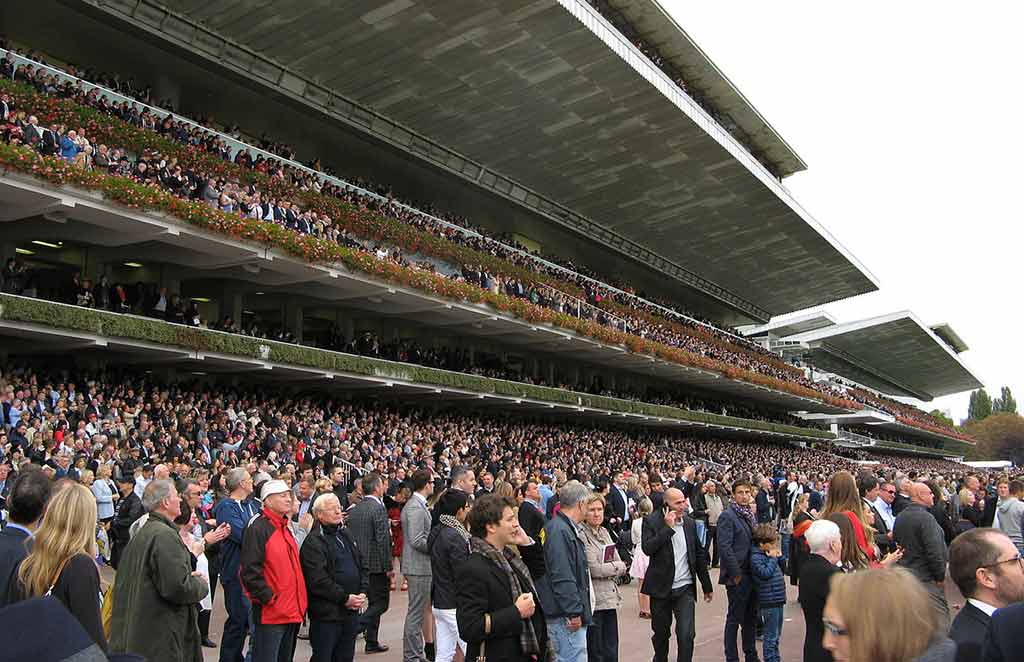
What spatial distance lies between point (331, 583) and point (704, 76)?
119 feet

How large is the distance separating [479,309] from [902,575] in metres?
24.1

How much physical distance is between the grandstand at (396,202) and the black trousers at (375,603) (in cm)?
1138

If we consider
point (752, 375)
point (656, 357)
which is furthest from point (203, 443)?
point (752, 375)

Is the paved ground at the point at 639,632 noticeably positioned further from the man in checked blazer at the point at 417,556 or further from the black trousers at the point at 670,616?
the black trousers at the point at 670,616

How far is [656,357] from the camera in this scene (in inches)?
1396

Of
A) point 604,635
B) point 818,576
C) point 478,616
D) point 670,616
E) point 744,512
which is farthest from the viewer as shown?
point 744,512

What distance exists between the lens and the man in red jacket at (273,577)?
5.52 meters

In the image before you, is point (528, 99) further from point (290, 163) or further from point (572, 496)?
point (572, 496)

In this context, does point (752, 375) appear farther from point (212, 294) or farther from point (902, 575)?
point (902, 575)

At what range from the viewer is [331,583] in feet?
19.4

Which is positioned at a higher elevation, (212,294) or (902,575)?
(212,294)

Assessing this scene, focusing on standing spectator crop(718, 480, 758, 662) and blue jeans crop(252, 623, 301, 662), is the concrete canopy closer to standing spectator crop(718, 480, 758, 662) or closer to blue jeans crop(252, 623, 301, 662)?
standing spectator crop(718, 480, 758, 662)

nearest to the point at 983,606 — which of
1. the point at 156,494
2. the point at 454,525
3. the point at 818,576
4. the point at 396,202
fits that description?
the point at 818,576

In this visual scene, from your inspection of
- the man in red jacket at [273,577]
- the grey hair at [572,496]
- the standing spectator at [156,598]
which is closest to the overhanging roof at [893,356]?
the grey hair at [572,496]
